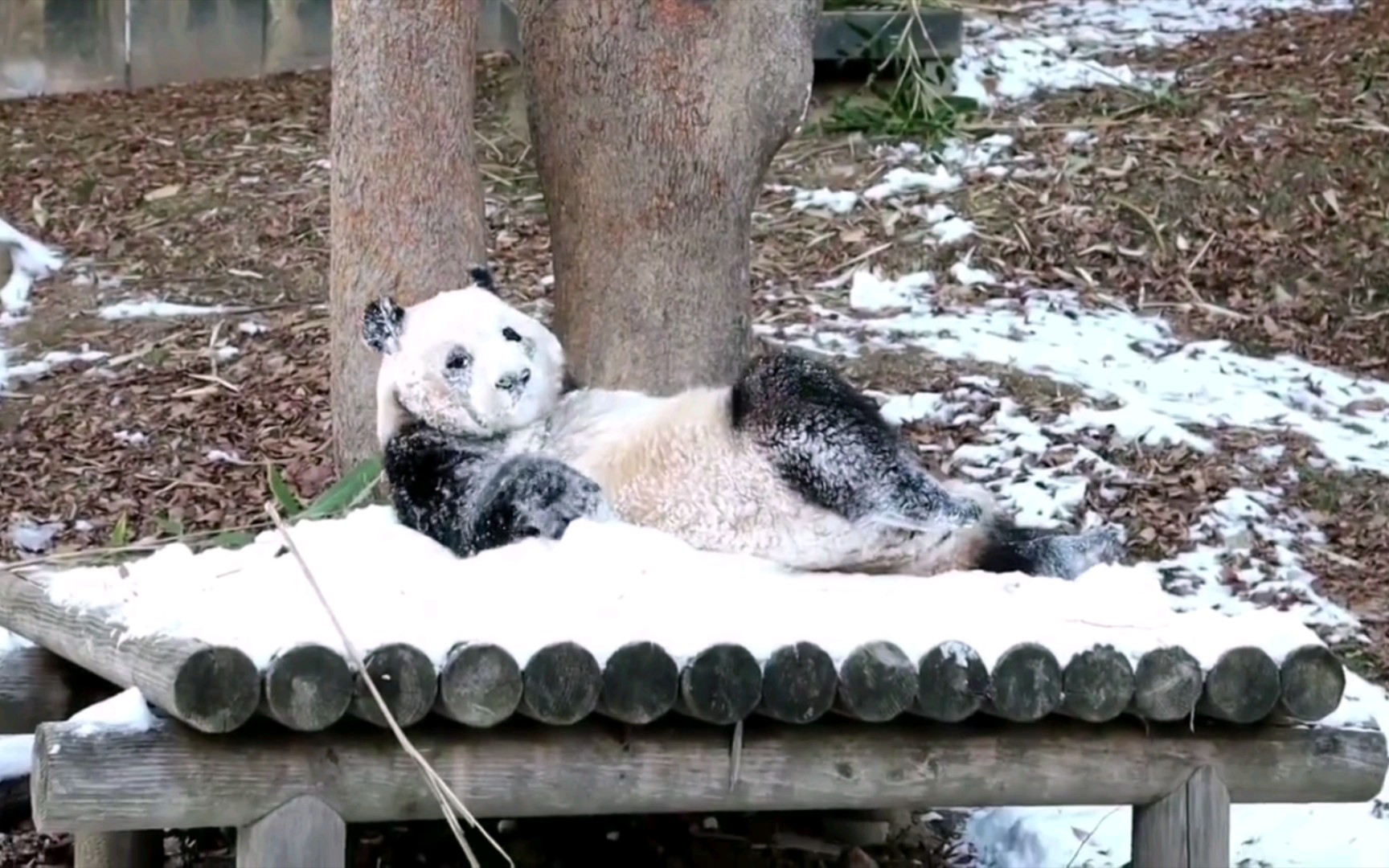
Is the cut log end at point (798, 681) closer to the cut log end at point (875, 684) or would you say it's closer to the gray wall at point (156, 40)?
the cut log end at point (875, 684)

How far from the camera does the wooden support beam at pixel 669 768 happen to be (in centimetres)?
282

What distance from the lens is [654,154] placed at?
4.43 metres

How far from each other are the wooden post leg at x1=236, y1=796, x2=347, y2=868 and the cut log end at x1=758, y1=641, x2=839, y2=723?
686 mm

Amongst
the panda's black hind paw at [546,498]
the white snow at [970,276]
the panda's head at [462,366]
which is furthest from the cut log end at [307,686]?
the white snow at [970,276]

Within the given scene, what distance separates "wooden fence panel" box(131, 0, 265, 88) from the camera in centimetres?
898

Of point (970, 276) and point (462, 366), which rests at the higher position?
point (462, 366)

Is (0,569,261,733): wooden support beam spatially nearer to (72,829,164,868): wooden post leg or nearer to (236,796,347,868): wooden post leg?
(236,796,347,868): wooden post leg

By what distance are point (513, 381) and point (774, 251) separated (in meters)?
3.69

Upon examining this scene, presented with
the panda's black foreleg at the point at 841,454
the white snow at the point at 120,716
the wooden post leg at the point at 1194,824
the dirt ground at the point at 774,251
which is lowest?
the dirt ground at the point at 774,251

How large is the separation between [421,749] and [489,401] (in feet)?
3.01

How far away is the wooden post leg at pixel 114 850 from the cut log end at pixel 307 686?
142 cm

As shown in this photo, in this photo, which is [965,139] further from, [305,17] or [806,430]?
[806,430]

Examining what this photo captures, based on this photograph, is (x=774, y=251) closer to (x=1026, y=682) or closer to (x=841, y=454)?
(x=841, y=454)

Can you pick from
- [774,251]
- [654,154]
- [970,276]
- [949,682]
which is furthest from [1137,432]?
[949,682]
